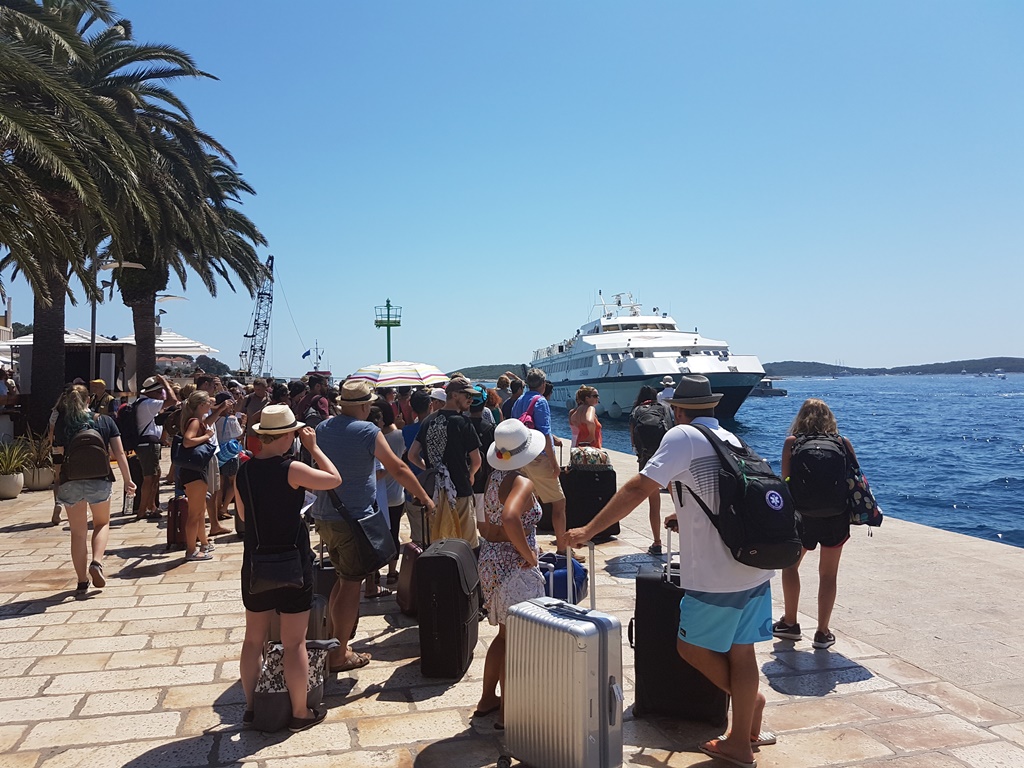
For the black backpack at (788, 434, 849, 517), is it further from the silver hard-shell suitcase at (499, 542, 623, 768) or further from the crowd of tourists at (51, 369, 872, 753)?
the silver hard-shell suitcase at (499, 542, 623, 768)

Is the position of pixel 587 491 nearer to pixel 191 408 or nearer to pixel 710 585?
pixel 191 408

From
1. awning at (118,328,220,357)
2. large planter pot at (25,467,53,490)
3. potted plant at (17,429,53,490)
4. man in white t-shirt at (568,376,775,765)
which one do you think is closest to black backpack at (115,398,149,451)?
potted plant at (17,429,53,490)

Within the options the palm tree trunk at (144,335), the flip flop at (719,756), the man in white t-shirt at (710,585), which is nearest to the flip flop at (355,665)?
the man in white t-shirt at (710,585)

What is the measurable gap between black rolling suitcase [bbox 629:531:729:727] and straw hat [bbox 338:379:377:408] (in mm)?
1858

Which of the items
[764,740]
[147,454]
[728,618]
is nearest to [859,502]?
[764,740]

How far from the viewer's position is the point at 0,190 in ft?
27.5

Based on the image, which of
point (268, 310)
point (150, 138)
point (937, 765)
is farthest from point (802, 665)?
point (268, 310)

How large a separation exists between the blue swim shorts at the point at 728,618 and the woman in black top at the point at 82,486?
469cm

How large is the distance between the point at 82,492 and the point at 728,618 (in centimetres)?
496

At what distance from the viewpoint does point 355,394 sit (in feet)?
14.5

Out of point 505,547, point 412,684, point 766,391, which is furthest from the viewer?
point 766,391

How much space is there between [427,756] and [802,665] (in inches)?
92.5

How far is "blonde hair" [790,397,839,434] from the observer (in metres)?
4.79

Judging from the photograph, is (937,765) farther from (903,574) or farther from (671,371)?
(671,371)
